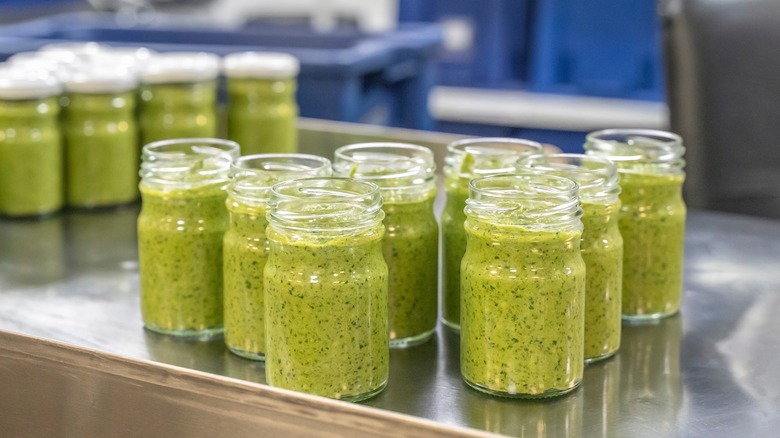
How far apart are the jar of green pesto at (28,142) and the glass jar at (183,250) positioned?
53cm

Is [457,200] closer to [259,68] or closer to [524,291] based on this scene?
[524,291]

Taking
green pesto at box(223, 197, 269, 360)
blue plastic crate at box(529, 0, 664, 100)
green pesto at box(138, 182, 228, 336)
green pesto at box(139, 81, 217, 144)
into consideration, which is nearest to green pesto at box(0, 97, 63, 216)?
green pesto at box(139, 81, 217, 144)

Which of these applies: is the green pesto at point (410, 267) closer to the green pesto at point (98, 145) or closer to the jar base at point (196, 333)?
the jar base at point (196, 333)

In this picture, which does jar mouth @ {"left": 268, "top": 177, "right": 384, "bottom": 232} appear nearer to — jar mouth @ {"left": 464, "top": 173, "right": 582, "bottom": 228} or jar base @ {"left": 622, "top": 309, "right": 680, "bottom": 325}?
jar mouth @ {"left": 464, "top": 173, "right": 582, "bottom": 228}

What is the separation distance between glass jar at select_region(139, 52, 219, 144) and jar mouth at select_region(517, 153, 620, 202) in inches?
29.5

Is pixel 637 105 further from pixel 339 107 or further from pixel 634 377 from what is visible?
pixel 634 377

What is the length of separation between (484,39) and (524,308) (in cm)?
327

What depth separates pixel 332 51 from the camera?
2768mm

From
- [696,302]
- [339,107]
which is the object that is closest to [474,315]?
[696,302]

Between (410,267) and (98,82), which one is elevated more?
(98,82)

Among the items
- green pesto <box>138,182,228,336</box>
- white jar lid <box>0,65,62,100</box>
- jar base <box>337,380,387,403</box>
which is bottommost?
jar base <box>337,380,387,403</box>

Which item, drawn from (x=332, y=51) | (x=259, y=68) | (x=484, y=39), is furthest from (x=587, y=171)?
(x=484, y=39)

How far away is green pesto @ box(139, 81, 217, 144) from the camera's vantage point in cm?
166

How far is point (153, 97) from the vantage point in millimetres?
1659
